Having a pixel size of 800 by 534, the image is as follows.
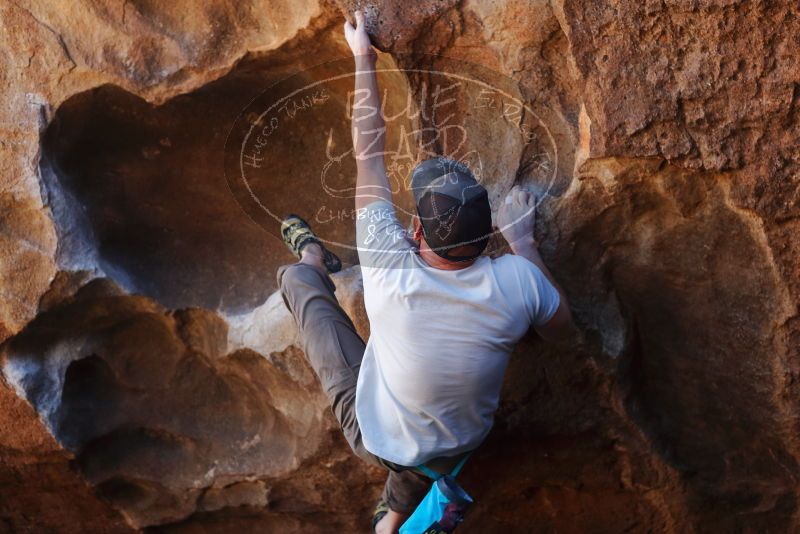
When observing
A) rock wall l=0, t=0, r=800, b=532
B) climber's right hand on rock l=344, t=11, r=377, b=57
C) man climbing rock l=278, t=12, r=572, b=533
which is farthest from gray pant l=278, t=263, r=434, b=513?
climber's right hand on rock l=344, t=11, r=377, b=57

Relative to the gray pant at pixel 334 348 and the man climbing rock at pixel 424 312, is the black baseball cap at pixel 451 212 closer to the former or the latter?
the man climbing rock at pixel 424 312

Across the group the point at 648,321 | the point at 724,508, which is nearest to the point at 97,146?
the point at 648,321

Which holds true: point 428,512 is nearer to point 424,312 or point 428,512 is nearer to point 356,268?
point 424,312

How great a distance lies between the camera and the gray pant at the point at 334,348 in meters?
2.24

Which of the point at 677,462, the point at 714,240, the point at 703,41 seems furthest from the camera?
the point at 677,462

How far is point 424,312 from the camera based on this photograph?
6.68ft

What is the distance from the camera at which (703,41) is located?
2006 mm

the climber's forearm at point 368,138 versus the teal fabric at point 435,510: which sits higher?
the climber's forearm at point 368,138

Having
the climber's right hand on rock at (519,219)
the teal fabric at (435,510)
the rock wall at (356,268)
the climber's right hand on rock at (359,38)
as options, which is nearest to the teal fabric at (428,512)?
the teal fabric at (435,510)

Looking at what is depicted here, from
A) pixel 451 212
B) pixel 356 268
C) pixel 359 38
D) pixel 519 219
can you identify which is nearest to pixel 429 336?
pixel 451 212

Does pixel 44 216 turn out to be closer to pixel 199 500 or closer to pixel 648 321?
pixel 199 500

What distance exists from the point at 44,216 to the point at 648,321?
146 centimetres

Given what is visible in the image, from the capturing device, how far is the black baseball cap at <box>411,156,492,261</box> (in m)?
1.98

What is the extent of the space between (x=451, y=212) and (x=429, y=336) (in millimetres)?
256
